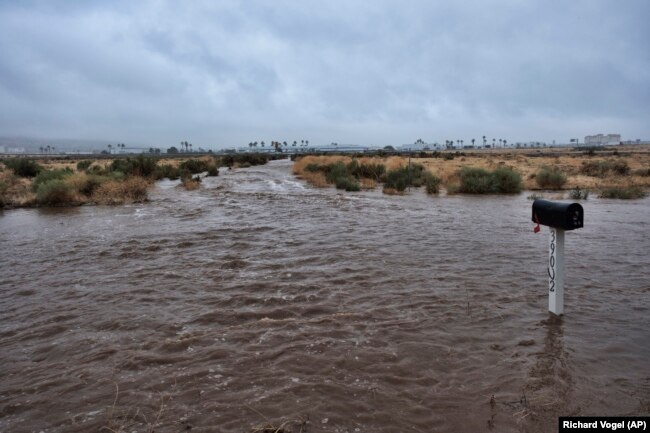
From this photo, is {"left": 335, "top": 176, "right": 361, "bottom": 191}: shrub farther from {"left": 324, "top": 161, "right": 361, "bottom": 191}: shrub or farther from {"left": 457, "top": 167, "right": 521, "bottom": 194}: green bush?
{"left": 457, "top": 167, "right": 521, "bottom": 194}: green bush

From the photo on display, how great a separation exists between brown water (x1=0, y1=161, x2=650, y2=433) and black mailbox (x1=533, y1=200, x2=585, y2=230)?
1.17 metres

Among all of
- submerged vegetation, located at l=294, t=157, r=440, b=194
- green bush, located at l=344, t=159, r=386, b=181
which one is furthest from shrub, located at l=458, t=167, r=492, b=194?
green bush, located at l=344, t=159, r=386, b=181

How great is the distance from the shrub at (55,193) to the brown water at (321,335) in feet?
31.4

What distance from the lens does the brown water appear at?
10.7ft

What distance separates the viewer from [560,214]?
439 centimetres

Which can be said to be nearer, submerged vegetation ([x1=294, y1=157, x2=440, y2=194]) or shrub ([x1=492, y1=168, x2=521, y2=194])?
shrub ([x1=492, y1=168, x2=521, y2=194])

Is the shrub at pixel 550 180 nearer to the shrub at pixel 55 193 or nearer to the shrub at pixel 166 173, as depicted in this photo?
Answer: the shrub at pixel 55 193

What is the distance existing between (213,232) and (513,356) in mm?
8913

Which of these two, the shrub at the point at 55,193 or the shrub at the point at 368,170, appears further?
the shrub at the point at 368,170

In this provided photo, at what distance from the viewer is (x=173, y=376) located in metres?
3.79

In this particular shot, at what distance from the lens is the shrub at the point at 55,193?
18375 mm

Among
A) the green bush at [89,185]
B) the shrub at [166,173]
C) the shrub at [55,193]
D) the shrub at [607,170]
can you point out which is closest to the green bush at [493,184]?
the shrub at [607,170]

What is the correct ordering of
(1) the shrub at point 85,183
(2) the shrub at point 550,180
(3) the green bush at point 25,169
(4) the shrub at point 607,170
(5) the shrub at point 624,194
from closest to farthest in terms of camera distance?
(5) the shrub at point 624,194
(1) the shrub at point 85,183
(2) the shrub at point 550,180
(4) the shrub at point 607,170
(3) the green bush at point 25,169

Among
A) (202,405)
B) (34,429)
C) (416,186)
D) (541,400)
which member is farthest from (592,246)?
→ (416,186)
